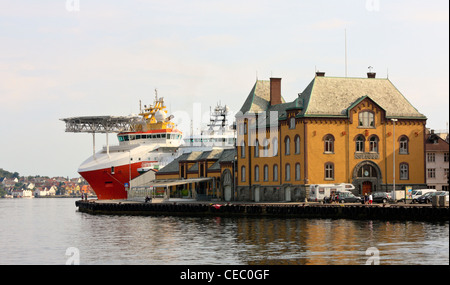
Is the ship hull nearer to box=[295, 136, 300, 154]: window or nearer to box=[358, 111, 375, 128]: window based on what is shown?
box=[295, 136, 300, 154]: window

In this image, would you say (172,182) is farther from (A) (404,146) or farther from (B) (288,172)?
(A) (404,146)

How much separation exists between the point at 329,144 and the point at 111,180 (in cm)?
5305

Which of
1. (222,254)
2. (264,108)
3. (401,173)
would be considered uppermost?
(264,108)

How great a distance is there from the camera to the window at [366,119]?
97.1m

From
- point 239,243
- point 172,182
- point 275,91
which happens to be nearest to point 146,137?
point 172,182

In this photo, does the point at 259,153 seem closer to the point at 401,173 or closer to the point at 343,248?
the point at 401,173

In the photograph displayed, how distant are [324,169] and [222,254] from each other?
155 ft

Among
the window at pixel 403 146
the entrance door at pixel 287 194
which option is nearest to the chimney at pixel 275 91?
the entrance door at pixel 287 194

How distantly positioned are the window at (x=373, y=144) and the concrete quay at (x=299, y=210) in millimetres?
13958

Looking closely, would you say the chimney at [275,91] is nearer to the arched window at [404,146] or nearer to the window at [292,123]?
the window at [292,123]

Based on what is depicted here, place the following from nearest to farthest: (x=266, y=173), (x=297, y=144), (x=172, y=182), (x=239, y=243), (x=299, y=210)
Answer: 1. (x=239, y=243)
2. (x=299, y=210)
3. (x=297, y=144)
4. (x=266, y=173)
5. (x=172, y=182)

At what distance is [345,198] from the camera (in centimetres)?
8881

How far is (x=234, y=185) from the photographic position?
4385 inches
